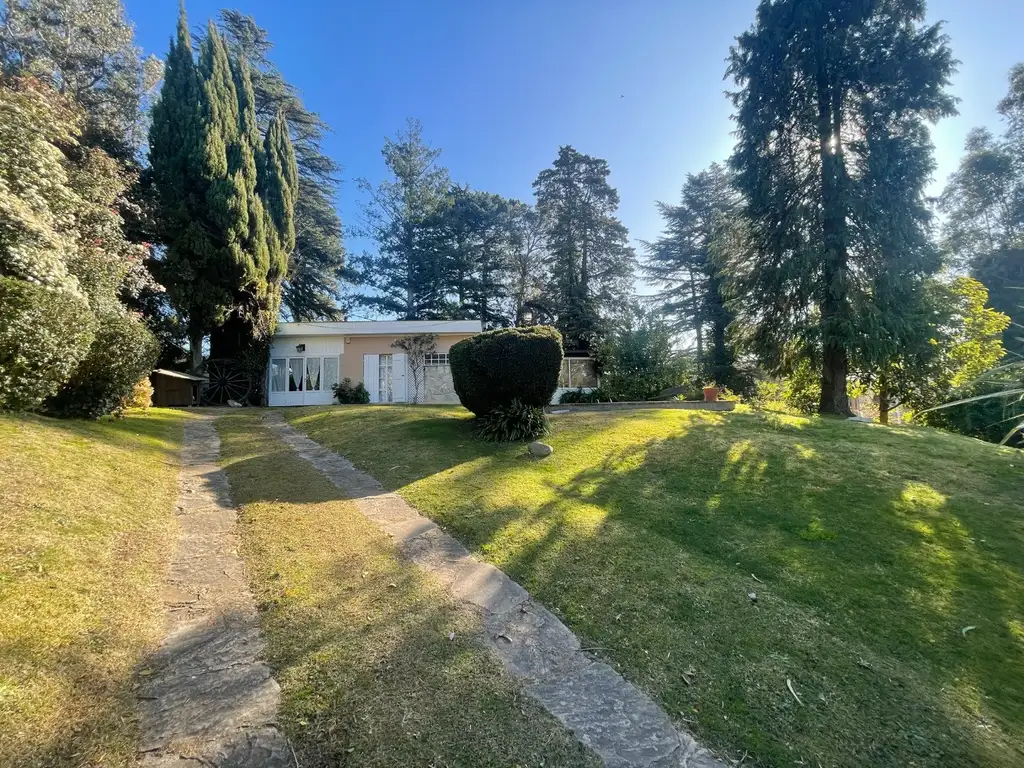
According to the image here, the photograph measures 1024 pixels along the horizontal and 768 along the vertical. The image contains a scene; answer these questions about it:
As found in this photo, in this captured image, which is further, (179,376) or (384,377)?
(384,377)

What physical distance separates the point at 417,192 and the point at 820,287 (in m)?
24.9

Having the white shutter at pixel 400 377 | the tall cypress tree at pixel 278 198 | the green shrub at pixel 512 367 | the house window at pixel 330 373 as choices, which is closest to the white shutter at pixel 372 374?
the white shutter at pixel 400 377

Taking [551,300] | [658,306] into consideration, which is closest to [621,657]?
[551,300]

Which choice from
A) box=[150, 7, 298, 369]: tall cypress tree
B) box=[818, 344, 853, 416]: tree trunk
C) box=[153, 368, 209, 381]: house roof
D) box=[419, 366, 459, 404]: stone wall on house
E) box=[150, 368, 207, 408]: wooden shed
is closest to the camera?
box=[818, 344, 853, 416]: tree trunk

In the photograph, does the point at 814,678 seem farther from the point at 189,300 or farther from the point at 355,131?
the point at 355,131

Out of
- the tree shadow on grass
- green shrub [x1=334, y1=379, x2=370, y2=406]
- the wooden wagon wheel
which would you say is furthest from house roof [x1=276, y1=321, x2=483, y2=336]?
the tree shadow on grass

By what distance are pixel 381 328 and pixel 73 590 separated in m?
17.1

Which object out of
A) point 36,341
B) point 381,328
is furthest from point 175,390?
point 36,341

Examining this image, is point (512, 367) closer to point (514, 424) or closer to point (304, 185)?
point (514, 424)

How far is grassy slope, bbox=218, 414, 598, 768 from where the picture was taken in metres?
1.97

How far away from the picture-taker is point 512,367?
8734 mm

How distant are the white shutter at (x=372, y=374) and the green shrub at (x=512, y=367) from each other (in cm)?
1104

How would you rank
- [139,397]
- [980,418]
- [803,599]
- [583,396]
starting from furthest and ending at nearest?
[583,396]
[980,418]
[139,397]
[803,599]

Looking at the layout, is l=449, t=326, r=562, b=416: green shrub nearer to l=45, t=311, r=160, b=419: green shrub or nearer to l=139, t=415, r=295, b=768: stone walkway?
l=139, t=415, r=295, b=768: stone walkway
